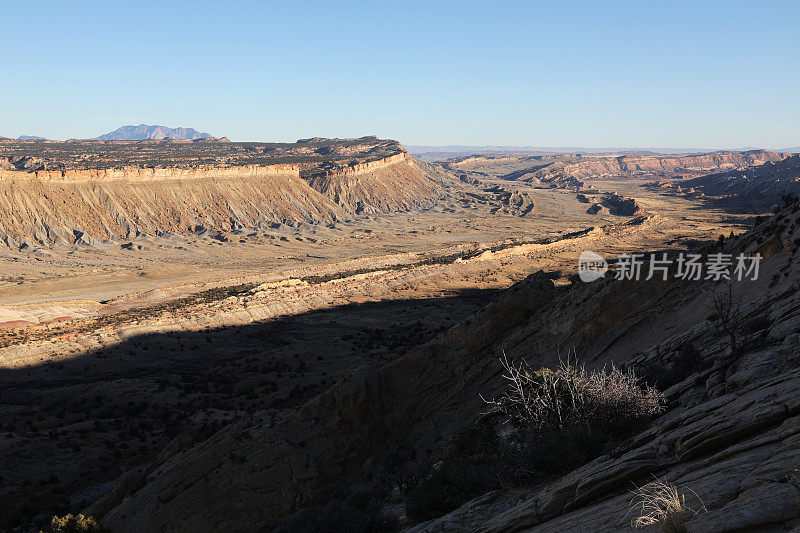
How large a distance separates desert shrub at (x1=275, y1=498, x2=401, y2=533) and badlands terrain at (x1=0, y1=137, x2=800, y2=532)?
0.27 metres

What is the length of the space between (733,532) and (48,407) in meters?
32.1

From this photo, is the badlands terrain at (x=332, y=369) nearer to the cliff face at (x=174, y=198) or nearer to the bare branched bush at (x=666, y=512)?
the bare branched bush at (x=666, y=512)

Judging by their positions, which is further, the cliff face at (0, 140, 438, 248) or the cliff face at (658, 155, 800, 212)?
the cliff face at (658, 155, 800, 212)

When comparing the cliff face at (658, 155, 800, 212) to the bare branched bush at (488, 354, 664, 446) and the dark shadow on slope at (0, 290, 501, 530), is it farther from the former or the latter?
the bare branched bush at (488, 354, 664, 446)

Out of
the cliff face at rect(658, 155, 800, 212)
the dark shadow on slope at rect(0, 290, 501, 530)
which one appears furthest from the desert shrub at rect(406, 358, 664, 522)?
the cliff face at rect(658, 155, 800, 212)

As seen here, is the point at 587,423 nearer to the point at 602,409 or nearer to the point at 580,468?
the point at 602,409

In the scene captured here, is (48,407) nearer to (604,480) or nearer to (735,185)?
(604,480)

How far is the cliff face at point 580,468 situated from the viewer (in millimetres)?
6377

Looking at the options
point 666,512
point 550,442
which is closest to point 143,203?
point 550,442

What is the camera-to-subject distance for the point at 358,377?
1720cm

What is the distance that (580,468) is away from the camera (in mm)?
8258

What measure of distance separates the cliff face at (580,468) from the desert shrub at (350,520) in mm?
2048

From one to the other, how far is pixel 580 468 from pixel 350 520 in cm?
508

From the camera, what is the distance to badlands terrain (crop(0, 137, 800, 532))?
7.45m
